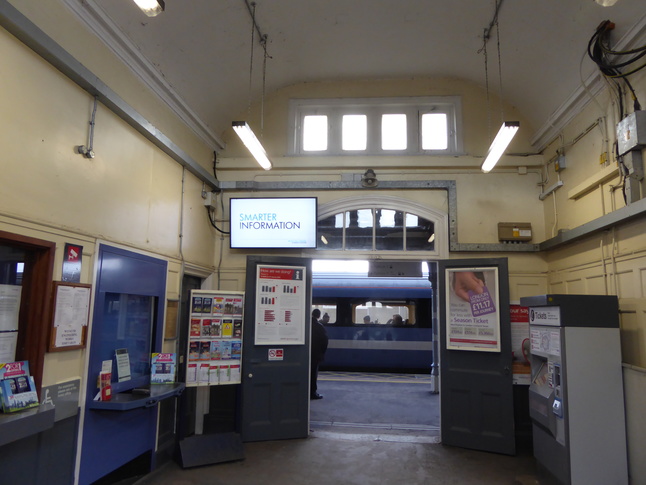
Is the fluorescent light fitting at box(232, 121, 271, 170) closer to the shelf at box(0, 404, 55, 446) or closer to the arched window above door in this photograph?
the arched window above door

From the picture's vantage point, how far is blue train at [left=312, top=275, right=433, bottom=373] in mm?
9602

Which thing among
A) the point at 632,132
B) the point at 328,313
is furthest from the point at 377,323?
the point at 632,132

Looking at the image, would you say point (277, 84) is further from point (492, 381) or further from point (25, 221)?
point (492, 381)

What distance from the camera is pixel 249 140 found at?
14.1 feet

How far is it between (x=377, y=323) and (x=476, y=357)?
15.7ft

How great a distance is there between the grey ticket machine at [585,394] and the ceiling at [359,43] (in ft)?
7.48

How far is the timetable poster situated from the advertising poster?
2462mm

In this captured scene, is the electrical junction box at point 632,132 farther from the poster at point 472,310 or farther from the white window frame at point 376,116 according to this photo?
the white window frame at point 376,116

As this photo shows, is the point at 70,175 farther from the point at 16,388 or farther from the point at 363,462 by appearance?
the point at 363,462

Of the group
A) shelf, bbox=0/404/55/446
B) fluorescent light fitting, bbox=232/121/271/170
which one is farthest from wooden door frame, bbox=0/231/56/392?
fluorescent light fitting, bbox=232/121/271/170

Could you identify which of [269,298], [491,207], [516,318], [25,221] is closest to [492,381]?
[516,318]

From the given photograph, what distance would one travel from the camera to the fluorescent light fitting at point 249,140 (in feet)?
13.1

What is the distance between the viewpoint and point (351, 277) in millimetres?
10141

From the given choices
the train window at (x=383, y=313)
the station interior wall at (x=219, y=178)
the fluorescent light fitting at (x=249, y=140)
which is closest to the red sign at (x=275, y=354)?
the station interior wall at (x=219, y=178)
